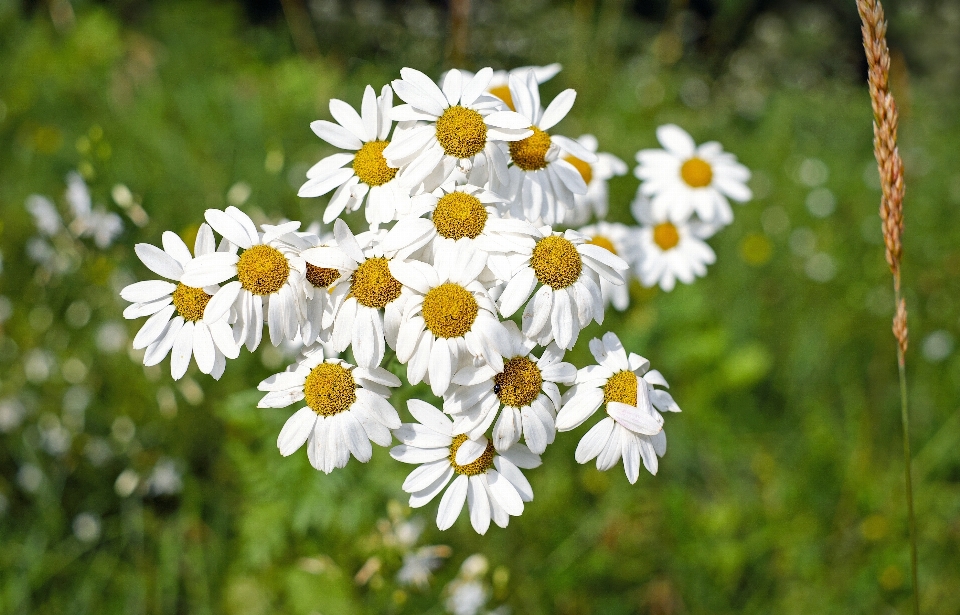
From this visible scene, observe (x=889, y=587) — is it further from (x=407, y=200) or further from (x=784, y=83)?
(x=784, y=83)

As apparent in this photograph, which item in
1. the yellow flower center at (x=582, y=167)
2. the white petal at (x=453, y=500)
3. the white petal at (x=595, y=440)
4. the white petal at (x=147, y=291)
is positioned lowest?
the white petal at (x=453, y=500)

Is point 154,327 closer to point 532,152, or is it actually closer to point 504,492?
point 504,492

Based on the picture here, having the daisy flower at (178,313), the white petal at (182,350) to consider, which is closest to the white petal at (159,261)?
the daisy flower at (178,313)

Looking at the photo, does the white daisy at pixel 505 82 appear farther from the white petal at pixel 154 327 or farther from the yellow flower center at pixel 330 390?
the white petal at pixel 154 327

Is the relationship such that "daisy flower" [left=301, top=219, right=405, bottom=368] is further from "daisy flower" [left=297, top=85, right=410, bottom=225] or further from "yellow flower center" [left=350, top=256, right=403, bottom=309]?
"daisy flower" [left=297, top=85, right=410, bottom=225]

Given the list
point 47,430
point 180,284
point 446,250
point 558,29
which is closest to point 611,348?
point 446,250

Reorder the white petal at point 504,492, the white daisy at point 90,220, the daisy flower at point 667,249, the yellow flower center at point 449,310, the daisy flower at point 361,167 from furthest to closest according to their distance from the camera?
the white daisy at point 90,220 → the daisy flower at point 667,249 → the daisy flower at point 361,167 → the white petal at point 504,492 → the yellow flower center at point 449,310

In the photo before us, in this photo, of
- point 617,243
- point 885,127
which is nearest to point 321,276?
point 617,243
